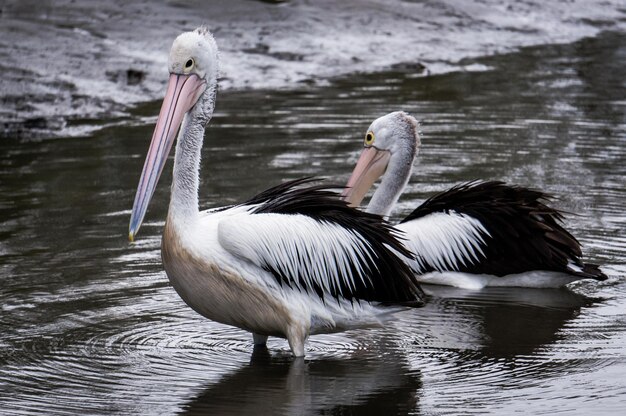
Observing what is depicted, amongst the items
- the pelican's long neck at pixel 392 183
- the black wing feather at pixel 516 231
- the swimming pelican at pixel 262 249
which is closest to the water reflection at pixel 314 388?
the swimming pelican at pixel 262 249

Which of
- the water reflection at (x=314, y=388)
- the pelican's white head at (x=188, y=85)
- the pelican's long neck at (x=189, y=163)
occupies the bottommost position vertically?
the water reflection at (x=314, y=388)

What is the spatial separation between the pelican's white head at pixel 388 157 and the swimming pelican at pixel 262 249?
1.58 metres

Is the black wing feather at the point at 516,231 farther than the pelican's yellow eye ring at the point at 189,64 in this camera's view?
Yes

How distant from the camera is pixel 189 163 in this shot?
5598 mm

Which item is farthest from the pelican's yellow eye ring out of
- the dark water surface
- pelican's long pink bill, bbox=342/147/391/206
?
pelican's long pink bill, bbox=342/147/391/206

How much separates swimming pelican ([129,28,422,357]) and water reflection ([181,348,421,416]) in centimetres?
15

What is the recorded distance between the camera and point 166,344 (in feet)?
18.8

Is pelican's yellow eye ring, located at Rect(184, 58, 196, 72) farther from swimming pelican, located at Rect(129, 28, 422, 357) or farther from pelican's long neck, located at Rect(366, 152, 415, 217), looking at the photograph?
pelican's long neck, located at Rect(366, 152, 415, 217)

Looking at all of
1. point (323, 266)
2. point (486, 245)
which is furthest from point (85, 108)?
point (323, 266)

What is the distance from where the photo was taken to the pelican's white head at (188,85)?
5570 mm

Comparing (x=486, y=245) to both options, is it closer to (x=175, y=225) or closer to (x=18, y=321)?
(x=175, y=225)

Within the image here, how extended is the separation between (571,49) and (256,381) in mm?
11028

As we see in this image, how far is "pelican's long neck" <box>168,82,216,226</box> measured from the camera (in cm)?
547

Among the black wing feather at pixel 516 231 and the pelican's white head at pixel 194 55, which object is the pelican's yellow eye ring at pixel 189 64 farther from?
the black wing feather at pixel 516 231
